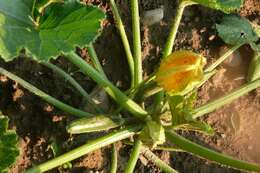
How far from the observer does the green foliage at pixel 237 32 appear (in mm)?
3131

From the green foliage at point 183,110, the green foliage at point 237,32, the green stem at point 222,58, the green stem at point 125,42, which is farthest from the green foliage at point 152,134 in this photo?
the green foliage at point 237,32

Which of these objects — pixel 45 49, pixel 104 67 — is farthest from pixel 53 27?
pixel 104 67

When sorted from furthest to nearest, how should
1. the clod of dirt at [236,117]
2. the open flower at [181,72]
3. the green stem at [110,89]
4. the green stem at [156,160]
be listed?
the clod of dirt at [236,117] < the green stem at [156,160] < the green stem at [110,89] < the open flower at [181,72]

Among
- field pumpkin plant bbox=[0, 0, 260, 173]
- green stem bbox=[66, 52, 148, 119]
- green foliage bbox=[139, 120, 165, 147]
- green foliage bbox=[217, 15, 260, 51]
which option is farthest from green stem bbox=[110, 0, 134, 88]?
green foliage bbox=[217, 15, 260, 51]

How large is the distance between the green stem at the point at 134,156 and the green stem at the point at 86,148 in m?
0.06

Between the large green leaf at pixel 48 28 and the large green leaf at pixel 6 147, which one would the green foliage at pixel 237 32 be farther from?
the large green leaf at pixel 6 147

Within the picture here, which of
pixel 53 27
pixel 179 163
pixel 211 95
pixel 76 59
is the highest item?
pixel 53 27

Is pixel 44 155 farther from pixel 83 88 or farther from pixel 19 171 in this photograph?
pixel 83 88

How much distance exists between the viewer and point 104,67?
3039mm

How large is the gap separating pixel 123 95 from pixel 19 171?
62cm

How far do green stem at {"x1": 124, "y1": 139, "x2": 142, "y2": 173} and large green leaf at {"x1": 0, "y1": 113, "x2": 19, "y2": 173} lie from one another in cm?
58

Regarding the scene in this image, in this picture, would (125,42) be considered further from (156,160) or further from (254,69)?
(254,69)

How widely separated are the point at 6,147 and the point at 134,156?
0.64 metres

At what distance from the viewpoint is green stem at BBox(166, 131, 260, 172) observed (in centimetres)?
245
